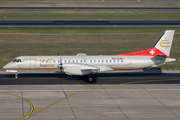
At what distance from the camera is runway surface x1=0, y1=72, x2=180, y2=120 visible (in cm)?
2359

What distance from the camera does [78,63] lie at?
34.3m

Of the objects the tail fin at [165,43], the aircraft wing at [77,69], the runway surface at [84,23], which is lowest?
the aircraft wing at [77,69]

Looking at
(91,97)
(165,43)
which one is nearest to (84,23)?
(165,43)

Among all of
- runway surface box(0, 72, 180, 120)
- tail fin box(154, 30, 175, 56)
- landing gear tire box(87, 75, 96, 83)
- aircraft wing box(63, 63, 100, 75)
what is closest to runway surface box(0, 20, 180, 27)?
runway surface box(0, 72, 180, 120)

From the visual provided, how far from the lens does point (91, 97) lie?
1113 inches

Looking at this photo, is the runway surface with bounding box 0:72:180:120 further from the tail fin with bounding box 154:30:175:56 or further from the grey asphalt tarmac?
the tail fin with bounding box 154:30:175:56

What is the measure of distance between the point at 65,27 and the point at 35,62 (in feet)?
112

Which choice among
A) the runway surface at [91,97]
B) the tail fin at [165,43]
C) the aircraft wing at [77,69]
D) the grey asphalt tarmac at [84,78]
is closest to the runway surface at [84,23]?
the grey asphalt tarmac at [84,78]

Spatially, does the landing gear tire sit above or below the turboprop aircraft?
below

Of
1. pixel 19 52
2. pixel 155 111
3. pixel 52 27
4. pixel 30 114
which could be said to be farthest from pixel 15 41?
pixel 155 111

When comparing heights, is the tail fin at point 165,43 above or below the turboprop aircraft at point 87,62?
above

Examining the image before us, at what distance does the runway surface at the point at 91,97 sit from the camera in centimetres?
2359

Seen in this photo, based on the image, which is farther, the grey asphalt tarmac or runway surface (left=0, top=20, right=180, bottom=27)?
runway surface (left=0, top=20, right=180, bottom=27)

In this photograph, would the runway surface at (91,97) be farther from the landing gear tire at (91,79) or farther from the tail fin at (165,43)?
the tail fin at (165,43)
